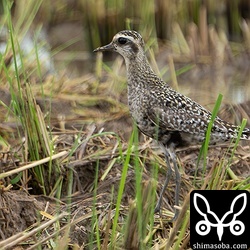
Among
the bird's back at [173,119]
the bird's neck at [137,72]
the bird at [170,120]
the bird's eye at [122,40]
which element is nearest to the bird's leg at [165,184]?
the bird at [170,120]

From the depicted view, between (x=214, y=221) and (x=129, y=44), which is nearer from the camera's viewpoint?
(x=214, y=221)

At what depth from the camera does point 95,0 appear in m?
10.5

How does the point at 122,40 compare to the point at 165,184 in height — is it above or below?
above

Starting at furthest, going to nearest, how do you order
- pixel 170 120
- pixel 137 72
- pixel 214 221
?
pixel 137 72 → pixel 170 120 → pixel 214 221

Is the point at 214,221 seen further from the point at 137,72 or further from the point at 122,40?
the point at 122,40

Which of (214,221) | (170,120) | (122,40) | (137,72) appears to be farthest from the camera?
(122,40)

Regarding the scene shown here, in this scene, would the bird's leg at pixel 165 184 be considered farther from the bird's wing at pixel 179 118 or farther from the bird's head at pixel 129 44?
the bird's head at pixel 129 44

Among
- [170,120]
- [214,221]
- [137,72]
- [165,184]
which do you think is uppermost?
[137,72]

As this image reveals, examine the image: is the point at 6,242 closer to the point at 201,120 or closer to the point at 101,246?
the point at 101,246

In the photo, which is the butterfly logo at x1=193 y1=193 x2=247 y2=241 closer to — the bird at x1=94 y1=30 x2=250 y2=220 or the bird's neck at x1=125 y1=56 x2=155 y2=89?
the bird at x1=94 y1=30 x2=250 y2=220

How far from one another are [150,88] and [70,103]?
66.7 inches

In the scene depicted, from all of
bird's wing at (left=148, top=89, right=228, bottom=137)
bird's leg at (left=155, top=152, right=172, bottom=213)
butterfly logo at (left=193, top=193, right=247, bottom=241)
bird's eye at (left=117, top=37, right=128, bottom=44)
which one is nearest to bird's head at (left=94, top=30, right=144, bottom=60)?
bird's eye at (left=117, top=37, right=128, bottom=44)

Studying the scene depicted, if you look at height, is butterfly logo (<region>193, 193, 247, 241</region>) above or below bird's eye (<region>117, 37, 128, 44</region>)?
below

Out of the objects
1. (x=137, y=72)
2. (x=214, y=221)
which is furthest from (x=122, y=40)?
(x=214, y=221)
